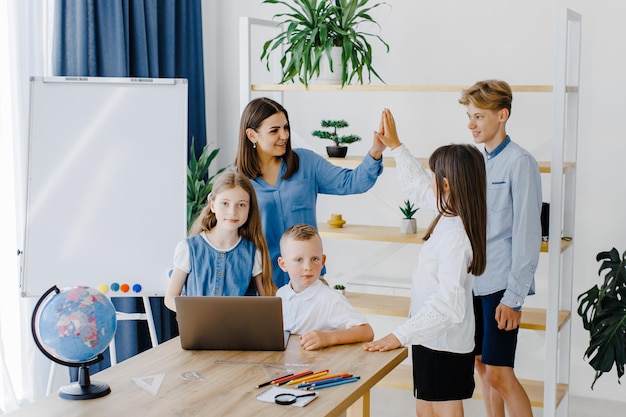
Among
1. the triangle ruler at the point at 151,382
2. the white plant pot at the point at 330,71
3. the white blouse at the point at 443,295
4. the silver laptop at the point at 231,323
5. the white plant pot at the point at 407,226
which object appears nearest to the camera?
the triangle ruler at the point at 151,382

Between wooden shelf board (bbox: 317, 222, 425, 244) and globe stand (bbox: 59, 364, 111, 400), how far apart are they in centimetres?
197

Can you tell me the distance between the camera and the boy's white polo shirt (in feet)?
7.62

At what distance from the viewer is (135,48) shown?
3822 mm

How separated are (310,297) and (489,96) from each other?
117cm

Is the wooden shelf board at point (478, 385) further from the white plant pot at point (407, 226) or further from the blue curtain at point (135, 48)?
the blue curtain at point (135, 48)

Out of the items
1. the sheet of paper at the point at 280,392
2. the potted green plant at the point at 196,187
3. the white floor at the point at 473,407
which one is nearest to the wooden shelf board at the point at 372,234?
the potted green plant at the point at 196,187

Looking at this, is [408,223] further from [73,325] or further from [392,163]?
[73,325]

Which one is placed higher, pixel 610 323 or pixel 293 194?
pixel 293 194

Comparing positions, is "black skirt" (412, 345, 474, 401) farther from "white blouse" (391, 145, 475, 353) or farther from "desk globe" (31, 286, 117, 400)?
"desk globe" (31, 286, 117, 400)

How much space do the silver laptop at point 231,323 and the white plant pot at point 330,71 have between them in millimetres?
1701

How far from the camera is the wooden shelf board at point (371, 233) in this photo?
12.0 feet

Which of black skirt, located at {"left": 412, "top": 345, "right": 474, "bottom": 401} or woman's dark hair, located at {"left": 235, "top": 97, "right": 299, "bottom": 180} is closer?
black skirt, located at {"left": 412, "top": 345, "right": 474, "bottom": 401}

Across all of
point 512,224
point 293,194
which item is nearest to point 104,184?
point 293,194

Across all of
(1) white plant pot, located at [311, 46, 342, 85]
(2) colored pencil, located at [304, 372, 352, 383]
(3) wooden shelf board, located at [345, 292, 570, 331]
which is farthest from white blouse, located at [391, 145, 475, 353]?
(1) white plant pot, located at [311, 46, 342, 85]
